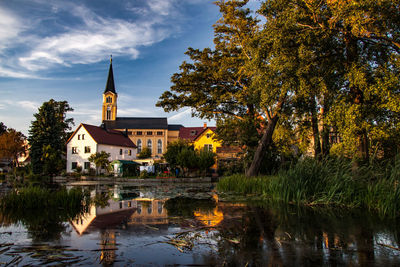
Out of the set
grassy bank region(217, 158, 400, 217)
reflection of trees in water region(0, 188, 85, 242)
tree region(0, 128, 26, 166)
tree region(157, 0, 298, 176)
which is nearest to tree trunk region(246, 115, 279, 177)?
tree region(157, 0, 298, 176)

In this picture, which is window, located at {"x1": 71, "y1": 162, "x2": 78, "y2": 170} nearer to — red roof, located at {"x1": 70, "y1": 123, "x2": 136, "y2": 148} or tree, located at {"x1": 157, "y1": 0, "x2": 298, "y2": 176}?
red roof, located at {"x1": 70, "y1": 123, "x2": 136, "y2": 148}

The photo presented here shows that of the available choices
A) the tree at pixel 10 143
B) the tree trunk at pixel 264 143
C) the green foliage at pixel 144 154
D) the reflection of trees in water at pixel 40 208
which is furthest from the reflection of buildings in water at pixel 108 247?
the green foliage at pixel 144 154

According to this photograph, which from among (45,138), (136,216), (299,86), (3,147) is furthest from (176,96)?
(3,147)

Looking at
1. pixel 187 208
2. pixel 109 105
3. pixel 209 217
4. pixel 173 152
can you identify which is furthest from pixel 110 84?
pixel 209 217

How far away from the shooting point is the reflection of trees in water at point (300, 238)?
3.29m

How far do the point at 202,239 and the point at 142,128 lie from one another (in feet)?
277

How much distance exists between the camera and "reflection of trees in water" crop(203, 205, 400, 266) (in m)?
3.29

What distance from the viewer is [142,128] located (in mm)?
86750

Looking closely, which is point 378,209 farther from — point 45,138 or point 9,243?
point 45,138

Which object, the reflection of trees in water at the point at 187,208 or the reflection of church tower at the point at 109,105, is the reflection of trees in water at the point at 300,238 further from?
the reflection of church tower at the point at 109,105

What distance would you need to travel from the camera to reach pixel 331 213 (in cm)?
667

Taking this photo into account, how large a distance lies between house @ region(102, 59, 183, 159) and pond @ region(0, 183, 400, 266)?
77.4m

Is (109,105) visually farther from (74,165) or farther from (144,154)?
(74,165)

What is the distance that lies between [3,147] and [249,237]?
54.0 meters
